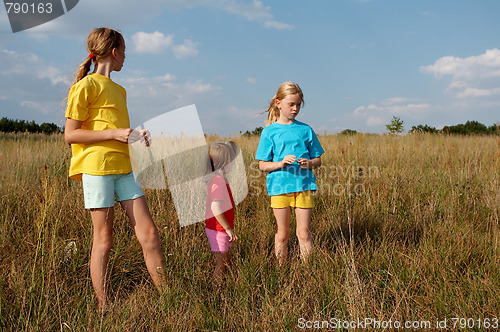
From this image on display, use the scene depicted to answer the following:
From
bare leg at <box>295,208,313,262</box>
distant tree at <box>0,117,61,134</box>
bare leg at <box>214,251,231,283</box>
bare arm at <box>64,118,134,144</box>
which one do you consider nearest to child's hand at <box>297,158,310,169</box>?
bare leg at <box>295,208,313,262</box>

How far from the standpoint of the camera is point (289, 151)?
8.80ft

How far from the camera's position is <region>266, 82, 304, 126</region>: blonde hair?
270cm

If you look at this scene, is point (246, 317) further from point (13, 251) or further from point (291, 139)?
point (13, 251)

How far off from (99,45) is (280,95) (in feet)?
4.35

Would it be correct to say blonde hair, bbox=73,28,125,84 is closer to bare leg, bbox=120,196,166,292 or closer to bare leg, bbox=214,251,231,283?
bare leg, bbox=120,196,166,292

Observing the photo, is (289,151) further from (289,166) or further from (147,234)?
(147,234)

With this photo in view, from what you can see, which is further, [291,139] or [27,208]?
[27,208]

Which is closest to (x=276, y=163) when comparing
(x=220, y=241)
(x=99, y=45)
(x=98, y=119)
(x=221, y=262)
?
(x=220, y=241)

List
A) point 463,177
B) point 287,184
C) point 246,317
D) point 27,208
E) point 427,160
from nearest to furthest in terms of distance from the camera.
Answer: point 246,317
point 287,184
point 27,208
point 463,177
point 427,160

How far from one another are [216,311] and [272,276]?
46cm

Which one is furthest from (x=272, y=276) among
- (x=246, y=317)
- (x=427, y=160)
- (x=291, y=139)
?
(x=427, y=160)

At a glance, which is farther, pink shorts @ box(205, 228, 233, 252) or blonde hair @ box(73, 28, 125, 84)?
pink shorts @ box(205, 228, 233, 252)

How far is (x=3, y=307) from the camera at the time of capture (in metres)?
2.01

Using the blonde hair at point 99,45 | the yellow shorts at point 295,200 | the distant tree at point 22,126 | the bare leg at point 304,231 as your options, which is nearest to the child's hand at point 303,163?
the yellow shorts at point 295,200
